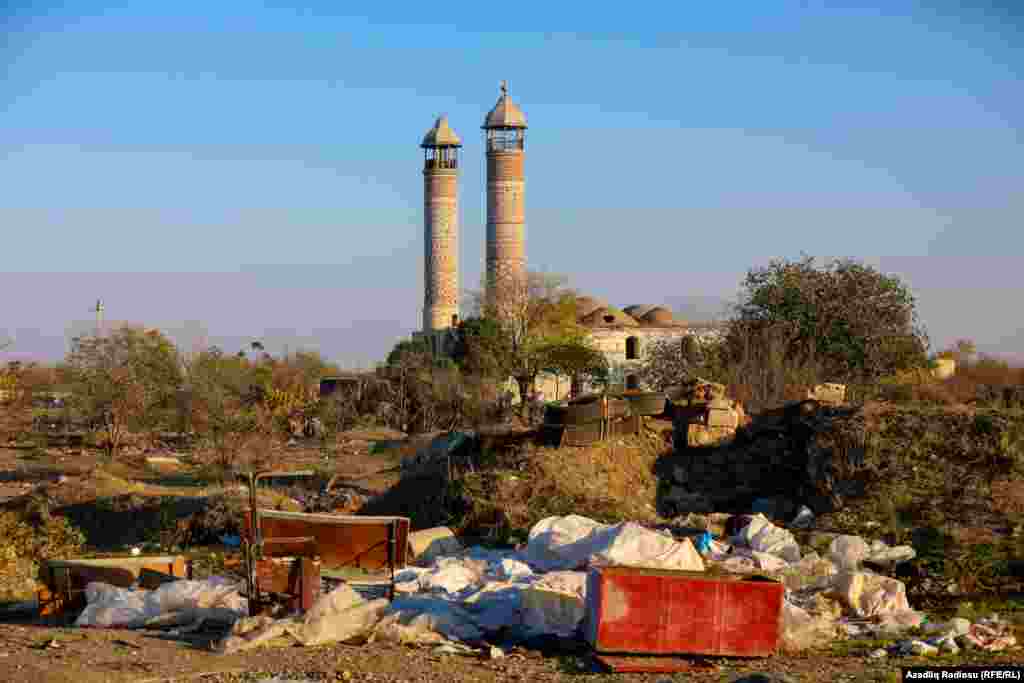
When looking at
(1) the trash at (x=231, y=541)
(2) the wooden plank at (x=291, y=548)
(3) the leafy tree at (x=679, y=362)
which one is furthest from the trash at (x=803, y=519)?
(3) the leafy tree at (x=679, y=362)

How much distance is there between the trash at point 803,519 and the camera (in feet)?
38.7

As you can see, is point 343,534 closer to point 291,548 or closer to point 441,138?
point 291,548

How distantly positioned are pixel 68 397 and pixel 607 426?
19053mm

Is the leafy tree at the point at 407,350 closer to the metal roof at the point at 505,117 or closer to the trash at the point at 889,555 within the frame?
the metal roof at the point at 505,117

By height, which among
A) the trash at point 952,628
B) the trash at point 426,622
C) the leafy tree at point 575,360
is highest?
the leafy tree at point 575,360

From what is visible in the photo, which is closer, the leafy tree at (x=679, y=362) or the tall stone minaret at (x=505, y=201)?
the leafy tree at (x=679, y=362)

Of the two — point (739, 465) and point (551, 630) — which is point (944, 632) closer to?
point (551, 630)

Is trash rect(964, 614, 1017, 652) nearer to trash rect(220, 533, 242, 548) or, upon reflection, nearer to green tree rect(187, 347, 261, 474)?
trash rect(220, 533, 242, 548)

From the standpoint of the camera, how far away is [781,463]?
1391 cm

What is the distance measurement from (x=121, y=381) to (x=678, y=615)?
Answer: 74.2 ft

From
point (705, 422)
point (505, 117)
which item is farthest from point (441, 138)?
point (705, 422)

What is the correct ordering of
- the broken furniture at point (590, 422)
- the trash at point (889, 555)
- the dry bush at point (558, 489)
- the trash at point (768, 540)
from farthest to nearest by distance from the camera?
the broken furniture at point (590, 422), the dry bush at point (558, 489), the trash at point (768, 540), the trash at point (889, 555)

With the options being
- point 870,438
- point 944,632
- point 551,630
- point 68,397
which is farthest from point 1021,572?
point 68,397

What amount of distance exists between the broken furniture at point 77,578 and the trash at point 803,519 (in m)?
5.64
